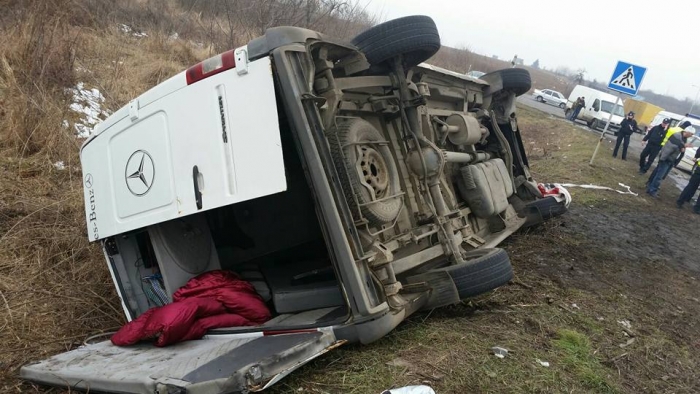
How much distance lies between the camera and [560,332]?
302 centimetres

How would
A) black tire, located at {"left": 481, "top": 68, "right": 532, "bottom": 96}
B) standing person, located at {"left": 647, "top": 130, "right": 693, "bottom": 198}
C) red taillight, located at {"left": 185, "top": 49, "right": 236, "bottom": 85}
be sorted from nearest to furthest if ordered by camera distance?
red taillight, located at {"left": 185, "top": 49, "right": 236, "bottom": 85}
black tire, located at {"left": 481, "top": 68, "right": 532, "bottom": 96}
standing person, located at {"left": 647, "top": 130, "right": 693, "bottom": 198}

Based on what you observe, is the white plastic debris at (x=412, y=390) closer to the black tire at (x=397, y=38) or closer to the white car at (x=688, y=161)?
the black tire at (x=397, y=38)

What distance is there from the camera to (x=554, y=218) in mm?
5949

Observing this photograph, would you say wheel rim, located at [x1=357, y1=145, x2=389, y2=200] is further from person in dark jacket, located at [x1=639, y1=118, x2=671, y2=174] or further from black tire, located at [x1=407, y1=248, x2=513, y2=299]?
person in dark jacket, located at [x1=639, y1=118, x2=671, y2=174]

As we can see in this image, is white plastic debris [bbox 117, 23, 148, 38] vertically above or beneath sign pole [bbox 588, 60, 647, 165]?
above

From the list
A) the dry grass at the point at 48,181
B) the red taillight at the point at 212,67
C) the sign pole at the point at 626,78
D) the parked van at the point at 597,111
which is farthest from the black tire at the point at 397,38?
the parked van at the point at 597,111

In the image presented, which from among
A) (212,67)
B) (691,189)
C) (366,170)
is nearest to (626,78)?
(691,189)

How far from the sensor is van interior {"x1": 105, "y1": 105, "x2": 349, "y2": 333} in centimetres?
295

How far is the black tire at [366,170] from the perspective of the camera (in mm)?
2754

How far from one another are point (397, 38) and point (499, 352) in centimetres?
205

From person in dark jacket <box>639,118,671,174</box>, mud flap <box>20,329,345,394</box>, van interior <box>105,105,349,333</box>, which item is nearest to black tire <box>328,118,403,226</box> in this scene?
van interior <box>105,105,349,333</box>

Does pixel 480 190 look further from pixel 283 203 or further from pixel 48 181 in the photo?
pixel 48 181

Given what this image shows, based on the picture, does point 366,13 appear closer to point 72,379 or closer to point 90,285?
point 90,285

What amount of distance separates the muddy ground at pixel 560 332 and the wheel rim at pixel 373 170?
2.78 feet
